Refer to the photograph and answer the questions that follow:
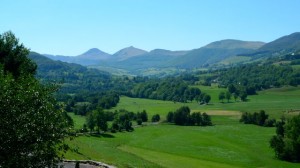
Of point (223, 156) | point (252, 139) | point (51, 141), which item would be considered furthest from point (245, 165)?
point (51, 141)

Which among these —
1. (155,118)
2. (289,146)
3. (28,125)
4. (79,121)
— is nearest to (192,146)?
(289,146)

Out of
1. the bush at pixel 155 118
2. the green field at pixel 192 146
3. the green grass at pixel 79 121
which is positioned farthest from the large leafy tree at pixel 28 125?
the bush at pixel 155 118

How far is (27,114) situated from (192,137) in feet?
363

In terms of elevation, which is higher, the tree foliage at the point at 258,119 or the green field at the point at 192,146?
the tree foliage at the point at 258,119

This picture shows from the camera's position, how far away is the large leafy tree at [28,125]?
20.3 meters

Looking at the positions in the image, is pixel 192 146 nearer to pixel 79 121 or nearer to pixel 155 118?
pixel 155 118

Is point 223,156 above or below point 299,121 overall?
below

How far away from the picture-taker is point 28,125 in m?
20.9

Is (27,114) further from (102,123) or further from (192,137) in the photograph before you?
(102,123)

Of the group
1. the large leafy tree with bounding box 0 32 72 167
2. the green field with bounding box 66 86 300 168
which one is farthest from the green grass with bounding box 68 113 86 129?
the large leafy tree with bounding box 0 32 72 167

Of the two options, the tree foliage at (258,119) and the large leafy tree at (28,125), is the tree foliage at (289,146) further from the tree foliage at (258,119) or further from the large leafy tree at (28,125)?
the large leafy tree at (28,125)

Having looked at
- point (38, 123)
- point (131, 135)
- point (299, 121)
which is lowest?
point (131, 135)

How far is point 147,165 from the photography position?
2552 inches

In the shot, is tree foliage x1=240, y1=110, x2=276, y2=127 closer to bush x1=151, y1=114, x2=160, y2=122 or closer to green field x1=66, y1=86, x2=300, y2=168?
green field x1=66, y1=86, x2=300, y2=168
